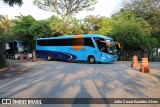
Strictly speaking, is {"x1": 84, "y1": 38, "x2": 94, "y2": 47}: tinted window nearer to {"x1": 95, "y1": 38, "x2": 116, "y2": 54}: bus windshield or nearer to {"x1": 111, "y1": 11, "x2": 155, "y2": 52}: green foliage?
A: {"x1": 95, "y1": 38, "x2": 116, "y2": 54}: bus windshield

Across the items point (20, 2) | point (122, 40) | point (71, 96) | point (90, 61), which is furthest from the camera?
point (122, 40)

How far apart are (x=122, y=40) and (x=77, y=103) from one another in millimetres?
31009

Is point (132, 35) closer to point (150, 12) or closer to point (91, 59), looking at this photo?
point (91, 59)

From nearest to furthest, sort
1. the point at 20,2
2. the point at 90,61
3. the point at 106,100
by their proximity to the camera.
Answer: the point at 106,100 < the point at 20,2 < the point at 90,61

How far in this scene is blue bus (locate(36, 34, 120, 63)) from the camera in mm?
31109

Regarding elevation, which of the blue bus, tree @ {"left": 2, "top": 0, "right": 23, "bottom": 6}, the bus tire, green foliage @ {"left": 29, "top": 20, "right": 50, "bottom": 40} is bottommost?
the bus tire

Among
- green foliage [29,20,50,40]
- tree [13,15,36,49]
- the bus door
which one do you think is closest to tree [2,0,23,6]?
the bus door

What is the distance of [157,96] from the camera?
9898 mm

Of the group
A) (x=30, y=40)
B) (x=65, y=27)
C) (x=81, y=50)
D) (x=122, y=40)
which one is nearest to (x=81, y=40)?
(x=81, y=50)

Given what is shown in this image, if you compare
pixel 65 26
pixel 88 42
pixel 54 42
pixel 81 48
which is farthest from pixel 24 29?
pixel 88 42

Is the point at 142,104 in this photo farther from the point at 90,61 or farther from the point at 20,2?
the point at 90,61

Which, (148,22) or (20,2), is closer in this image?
(20,2)

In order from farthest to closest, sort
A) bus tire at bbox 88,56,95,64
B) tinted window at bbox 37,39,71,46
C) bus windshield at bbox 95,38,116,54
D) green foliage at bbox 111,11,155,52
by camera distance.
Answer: green foliage at bbox 111,11,155,52
tinted window at bbox 37,39,71,46
bus tire at bbox 88,56,95,64
bus windshield at bbox 95,38,116,54

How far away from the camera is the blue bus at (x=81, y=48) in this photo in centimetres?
3111
